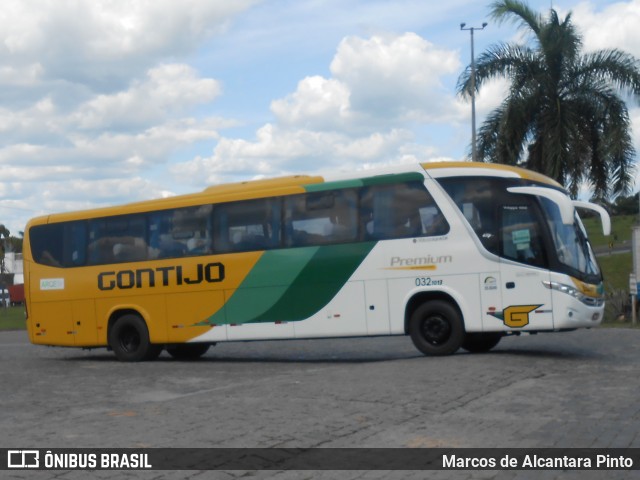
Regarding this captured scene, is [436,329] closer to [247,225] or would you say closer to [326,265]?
[326,265]

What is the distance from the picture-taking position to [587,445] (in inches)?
348

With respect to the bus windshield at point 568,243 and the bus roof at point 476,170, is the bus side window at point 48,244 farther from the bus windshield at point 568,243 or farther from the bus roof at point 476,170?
the bus windshield at point 568,243

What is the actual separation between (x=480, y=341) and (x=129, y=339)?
7.30 m

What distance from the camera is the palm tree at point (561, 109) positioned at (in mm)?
30156

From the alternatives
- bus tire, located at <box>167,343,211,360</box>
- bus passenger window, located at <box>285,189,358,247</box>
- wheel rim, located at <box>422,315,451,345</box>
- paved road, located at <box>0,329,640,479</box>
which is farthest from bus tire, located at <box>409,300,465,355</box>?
bus tire, located at <box>167,343,211,360</box>

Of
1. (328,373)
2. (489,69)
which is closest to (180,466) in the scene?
(328,373)

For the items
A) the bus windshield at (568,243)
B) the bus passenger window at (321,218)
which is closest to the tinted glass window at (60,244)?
the bus passenger window at (321,218)

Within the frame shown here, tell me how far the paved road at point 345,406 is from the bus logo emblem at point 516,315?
610 mm

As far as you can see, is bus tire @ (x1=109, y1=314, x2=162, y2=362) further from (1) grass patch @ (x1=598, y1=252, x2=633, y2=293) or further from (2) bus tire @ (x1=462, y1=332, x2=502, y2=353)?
(1) grass patch @ (x1=598, y1=252, x2=633, y2=293)

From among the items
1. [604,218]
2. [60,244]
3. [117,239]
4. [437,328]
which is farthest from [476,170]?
[60,244]

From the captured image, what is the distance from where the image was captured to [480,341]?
17.7m

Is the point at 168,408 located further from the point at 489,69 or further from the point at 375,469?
the point at 489,69

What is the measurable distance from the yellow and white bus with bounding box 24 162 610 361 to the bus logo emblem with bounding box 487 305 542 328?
0.05 ft

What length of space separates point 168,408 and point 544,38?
76.8 feet
